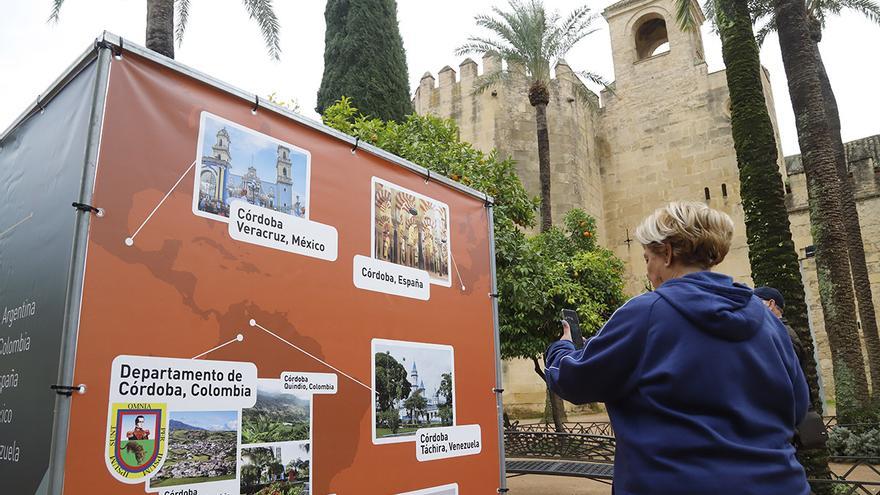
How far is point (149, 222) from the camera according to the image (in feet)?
6.72

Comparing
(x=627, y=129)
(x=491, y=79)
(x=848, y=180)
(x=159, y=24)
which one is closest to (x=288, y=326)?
(x=159, y=24)

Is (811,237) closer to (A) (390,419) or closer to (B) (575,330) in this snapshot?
(B) (575,330)

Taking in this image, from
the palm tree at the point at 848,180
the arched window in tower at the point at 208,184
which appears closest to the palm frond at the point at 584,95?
the palm tree at the point at 848,180

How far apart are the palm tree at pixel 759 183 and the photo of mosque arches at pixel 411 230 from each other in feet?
18.2

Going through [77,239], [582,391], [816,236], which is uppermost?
[816,236]

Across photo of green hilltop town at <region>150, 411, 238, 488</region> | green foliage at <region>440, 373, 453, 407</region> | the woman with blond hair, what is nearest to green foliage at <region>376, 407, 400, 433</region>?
green foliage at <region>440, 373, 453, 407</region>

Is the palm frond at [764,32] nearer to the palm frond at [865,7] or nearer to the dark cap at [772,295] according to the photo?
the palm frond at [865,7]

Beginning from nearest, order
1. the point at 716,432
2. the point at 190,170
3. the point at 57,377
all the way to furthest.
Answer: the point at 716,432
the point at 57,377
the point at 190,170

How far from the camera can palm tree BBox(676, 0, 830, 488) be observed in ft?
24.6

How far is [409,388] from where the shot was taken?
9.65 ft

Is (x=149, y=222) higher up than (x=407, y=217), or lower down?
lower down

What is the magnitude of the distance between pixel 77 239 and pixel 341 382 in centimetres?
122

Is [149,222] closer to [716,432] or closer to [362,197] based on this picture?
[362,197]

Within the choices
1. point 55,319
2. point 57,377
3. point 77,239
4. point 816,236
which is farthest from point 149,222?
point 816,236
